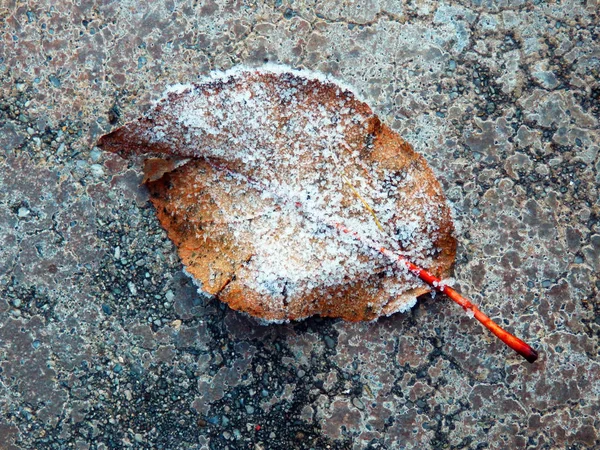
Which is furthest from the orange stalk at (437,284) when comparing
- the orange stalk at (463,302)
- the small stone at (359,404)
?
the small stone at (359,404)

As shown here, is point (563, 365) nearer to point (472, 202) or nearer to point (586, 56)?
point (472, 202)

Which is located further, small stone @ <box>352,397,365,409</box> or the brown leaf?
small stone @ <box>352,397,365,409</box>

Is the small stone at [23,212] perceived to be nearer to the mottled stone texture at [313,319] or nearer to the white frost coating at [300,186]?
the mottled stone texture at [313,319]

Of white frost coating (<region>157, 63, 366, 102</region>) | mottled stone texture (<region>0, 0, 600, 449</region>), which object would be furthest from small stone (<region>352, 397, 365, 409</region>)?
white frost coating (<region>157, 63, 366, 102</region>)

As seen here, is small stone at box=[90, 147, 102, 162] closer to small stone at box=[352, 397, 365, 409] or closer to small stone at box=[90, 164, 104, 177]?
small stone at box=[90, 164, 104, 177]

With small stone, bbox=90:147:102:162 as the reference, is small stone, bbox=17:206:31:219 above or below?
below

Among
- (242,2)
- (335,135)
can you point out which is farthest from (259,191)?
(242,2)

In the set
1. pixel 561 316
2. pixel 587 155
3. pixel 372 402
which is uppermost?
pixel 587 155
